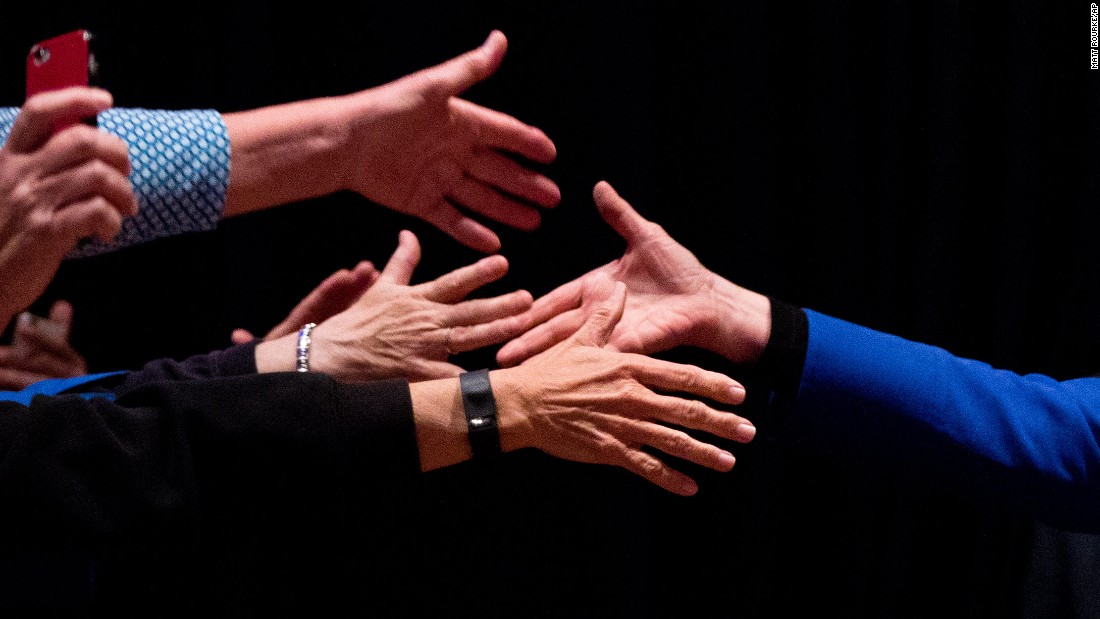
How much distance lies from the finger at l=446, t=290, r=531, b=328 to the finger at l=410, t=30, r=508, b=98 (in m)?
0.31

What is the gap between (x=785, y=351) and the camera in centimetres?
143

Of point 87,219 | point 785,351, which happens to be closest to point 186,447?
point 87,219

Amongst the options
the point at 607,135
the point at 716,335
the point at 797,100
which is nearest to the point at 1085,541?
the point at 716,335

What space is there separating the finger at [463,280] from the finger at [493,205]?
166 mm

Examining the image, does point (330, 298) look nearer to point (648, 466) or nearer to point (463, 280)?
point (463, 280)

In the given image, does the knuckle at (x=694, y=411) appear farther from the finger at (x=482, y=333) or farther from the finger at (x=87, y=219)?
the finger at (x=87, y=219)

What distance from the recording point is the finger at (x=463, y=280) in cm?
142

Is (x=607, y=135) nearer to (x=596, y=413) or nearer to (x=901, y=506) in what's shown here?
(x=596, y=413)

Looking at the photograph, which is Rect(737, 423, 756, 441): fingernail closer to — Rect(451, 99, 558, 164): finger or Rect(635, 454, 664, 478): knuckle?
Rect(635, 454, 664, 478): knuckle

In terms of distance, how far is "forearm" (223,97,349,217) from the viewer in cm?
149

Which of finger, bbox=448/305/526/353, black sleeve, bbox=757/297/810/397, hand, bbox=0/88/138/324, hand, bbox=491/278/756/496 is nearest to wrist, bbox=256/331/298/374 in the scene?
finger, bbox=448/305/526/353

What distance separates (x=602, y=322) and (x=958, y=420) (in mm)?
501

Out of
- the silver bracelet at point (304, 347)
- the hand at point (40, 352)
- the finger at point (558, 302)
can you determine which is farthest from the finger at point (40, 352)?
the finger at point (558, 302)

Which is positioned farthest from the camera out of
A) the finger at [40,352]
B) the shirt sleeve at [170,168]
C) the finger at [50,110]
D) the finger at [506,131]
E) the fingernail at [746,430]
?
the finger at [40,352]
